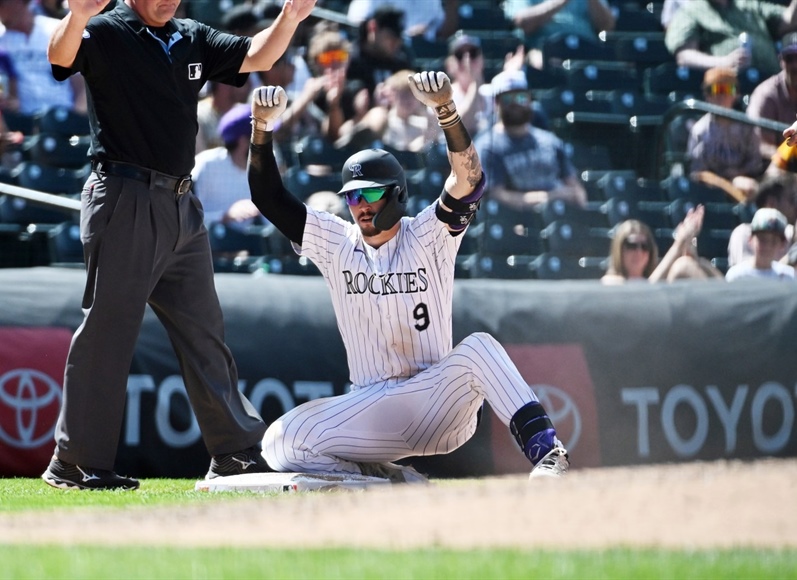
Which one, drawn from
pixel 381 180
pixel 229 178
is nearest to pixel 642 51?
pixel 229 178

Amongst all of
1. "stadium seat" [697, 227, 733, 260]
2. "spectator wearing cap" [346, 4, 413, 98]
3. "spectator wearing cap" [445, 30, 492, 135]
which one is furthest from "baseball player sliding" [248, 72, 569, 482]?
"stadium seat" [697, 227, 733, 260]

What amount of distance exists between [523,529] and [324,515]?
62cm

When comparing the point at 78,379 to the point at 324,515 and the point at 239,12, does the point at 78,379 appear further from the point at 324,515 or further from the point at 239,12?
the point at 239,12

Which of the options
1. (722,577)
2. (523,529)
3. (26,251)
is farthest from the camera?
(26,251)

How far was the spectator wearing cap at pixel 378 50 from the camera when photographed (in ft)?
29.3

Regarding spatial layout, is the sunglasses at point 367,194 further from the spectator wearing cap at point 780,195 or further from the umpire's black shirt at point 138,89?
the spectator wearing cap at point 780,195

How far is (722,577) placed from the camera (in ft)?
9.58

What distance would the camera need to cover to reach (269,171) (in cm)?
524

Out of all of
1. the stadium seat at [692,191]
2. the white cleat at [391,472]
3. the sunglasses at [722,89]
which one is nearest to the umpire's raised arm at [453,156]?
the white cleat at [391,472]

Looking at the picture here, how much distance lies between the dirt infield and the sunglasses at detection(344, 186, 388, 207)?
4.36 ft

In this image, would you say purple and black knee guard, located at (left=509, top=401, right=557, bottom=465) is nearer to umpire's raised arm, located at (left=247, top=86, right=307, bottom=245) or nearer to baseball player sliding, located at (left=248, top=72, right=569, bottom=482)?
baseball player sliding, located at (left=248, top=72, right=569, bottom=482)

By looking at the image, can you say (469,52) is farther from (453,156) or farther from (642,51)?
(453,156)

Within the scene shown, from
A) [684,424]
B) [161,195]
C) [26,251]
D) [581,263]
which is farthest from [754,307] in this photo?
[26,251]

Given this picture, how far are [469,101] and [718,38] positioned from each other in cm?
281
